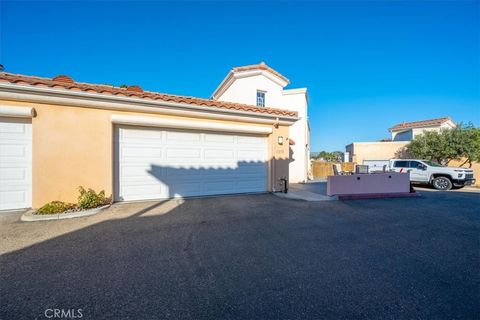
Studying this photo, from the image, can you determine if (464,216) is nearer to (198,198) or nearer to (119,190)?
(198,198)

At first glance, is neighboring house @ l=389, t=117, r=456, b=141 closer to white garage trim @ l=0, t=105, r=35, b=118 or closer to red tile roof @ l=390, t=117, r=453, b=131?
red tile roof @ l=390, t=117, r=453, b=131

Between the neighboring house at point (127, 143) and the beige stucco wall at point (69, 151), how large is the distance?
0.02 metres

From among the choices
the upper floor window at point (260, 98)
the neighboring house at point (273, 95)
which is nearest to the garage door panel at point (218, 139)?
the neighboring house at point (273, 95)

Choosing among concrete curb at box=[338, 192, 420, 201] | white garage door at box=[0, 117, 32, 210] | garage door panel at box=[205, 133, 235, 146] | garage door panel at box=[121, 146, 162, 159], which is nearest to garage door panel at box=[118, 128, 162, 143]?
garage door panel at box=[121, 146, 162, 159]

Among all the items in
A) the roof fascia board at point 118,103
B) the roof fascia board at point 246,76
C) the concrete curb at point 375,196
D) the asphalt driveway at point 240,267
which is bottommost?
the asphalt driveway at point 240,267

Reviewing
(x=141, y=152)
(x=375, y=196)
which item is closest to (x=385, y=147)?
(x=375, y=196)

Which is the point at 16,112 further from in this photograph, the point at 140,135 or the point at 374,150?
the point at 374,150

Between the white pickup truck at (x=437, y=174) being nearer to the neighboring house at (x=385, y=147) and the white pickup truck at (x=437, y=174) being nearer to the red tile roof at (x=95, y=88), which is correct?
the neighboring house at (x=385, y=147)

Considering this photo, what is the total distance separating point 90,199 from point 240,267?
5.09 metres

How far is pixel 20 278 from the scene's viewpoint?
252cm

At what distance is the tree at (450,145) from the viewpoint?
14211 mm

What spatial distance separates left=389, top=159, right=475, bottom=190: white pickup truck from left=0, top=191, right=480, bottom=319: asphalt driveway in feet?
28.2

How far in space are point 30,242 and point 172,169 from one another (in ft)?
12.7

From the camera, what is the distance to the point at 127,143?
254 inches
